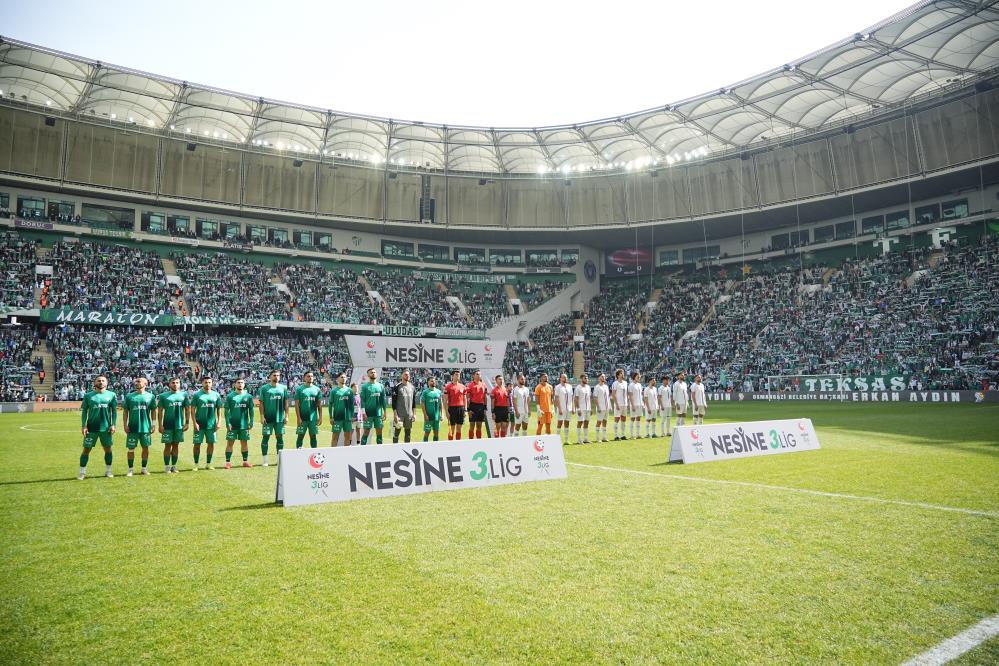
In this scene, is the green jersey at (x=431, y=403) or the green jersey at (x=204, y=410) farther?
the green jersey at (x=431, y=403)

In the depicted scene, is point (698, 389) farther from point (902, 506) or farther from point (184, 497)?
point (184, 497)

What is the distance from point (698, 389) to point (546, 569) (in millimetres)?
15936

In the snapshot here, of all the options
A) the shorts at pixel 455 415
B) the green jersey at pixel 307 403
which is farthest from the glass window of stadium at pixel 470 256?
the green jersey at pixel 307 403

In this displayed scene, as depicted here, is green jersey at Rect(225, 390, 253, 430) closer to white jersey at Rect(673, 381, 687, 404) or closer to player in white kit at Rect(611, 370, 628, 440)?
player in white kit at Rect(611, 370, 628, 440)

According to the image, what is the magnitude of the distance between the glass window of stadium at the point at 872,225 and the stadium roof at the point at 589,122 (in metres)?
9.74

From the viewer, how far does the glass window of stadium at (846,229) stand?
50.5 metres

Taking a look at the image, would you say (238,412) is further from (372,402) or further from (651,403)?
(651,403)

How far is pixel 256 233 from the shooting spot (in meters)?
53.8

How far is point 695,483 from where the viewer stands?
414 inches

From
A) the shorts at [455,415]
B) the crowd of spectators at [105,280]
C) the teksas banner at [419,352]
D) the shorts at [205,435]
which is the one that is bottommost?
the shorts at [205,435]

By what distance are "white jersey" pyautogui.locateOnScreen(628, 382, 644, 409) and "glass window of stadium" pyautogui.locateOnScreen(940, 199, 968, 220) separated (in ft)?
130

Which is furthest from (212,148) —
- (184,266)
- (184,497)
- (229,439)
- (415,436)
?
(184,497)

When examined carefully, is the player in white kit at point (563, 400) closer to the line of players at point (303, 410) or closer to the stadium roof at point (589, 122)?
the line of players at point (303, 410)

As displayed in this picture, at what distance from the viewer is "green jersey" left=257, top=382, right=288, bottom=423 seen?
1381 cm
